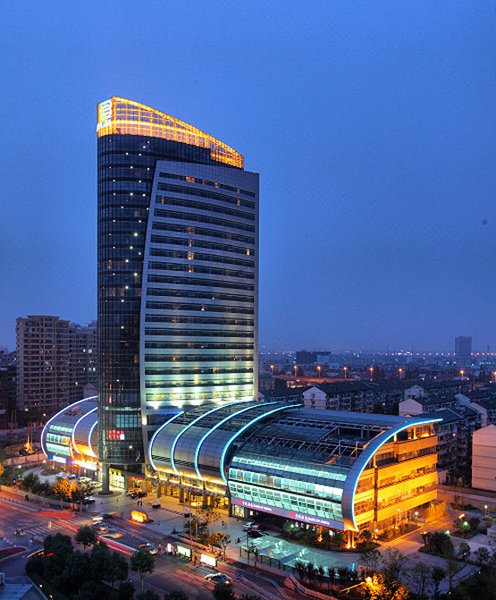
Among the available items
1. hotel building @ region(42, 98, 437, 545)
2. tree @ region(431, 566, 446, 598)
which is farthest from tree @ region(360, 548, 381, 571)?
hotel building @ region(42, 98, 437, 545)

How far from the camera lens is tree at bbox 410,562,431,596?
194ft

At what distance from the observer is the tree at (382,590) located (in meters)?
56.0

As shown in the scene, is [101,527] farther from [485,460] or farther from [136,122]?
[136,122]

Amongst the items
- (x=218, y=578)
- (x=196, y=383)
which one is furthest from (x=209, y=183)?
(x=218, y=578)

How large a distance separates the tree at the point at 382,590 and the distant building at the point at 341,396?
114485 mm

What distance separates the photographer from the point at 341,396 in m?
179

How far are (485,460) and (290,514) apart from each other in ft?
138

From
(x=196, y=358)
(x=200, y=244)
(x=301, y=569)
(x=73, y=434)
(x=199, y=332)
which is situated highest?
(x=200, y=244)

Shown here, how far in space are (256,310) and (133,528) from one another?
59.6 metres

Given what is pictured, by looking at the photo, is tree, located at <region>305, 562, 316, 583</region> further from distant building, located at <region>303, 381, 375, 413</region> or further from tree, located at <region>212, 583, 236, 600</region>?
distant building, located at <region>303, 381, 375, 413</region>

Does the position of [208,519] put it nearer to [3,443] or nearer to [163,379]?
[163,379]

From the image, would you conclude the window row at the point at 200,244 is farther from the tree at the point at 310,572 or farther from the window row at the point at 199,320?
the tree at the point at 310,572

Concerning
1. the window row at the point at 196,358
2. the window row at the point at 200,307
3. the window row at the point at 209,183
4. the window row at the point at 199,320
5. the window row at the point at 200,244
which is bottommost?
the window row at the point at 196,358

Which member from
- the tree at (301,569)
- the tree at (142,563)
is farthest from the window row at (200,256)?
the tree at (301,569)
